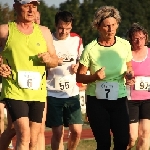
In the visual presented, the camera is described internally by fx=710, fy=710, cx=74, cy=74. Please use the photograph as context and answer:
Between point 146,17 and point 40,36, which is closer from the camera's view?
point 40,36

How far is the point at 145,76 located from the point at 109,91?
1.85 metres

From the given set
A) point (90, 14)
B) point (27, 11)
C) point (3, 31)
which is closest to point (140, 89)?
point (27, 11)

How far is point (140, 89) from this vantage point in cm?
972

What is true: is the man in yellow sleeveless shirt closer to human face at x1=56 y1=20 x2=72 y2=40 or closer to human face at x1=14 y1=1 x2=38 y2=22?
human face at x1=14 y1=1 x2=38 y2=22

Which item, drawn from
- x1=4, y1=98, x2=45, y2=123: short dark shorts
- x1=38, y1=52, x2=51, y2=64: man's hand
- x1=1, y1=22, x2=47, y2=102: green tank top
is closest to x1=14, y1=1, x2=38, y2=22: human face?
x1=1, y1=22, x2=47, y2=102: green tank top

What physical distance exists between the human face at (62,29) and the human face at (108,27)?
1.63 m

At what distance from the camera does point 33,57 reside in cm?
761

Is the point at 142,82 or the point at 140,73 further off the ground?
the point at 140,73

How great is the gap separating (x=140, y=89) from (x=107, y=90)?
187 centimetres

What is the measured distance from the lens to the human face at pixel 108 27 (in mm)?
7938

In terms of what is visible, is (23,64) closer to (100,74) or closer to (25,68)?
(25,68)

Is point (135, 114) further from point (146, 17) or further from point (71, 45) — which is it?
point (146, 17)

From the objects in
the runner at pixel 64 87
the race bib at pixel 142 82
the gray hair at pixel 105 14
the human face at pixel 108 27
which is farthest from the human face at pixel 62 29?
the human face at pixel 108 27

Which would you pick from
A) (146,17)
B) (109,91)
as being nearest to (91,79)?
(109,91)
